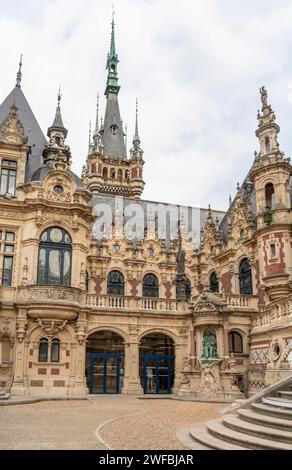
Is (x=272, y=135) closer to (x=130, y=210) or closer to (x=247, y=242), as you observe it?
(x=247, y=242)

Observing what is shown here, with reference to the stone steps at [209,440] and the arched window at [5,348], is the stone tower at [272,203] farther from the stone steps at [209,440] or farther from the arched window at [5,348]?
the stone steps at [209,440]

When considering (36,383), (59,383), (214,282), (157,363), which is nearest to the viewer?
(36,383)

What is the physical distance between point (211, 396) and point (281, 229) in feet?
35.6

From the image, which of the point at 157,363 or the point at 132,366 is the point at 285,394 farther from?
the point at 157,363

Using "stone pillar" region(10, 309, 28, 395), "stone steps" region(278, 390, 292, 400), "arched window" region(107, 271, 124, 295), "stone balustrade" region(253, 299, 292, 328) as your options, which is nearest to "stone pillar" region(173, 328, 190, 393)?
"stone balustrade" region(253, 299, 292, 328)

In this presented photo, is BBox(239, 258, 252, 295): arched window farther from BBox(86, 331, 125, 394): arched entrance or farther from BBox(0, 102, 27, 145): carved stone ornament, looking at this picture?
BBox(0, 102, 27, 145): carved stone ornament

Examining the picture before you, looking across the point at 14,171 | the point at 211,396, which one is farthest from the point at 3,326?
the point at 211,396

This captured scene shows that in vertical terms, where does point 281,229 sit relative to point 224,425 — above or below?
above

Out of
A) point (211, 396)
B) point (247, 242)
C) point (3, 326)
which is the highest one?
point (247, 242)

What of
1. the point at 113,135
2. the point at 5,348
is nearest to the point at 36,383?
the point at 5,348

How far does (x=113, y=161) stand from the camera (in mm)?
64938

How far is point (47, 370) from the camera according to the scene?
82.5 feet

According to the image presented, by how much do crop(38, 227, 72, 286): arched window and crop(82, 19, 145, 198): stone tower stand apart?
31965 mm

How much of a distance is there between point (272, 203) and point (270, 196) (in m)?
0.75
